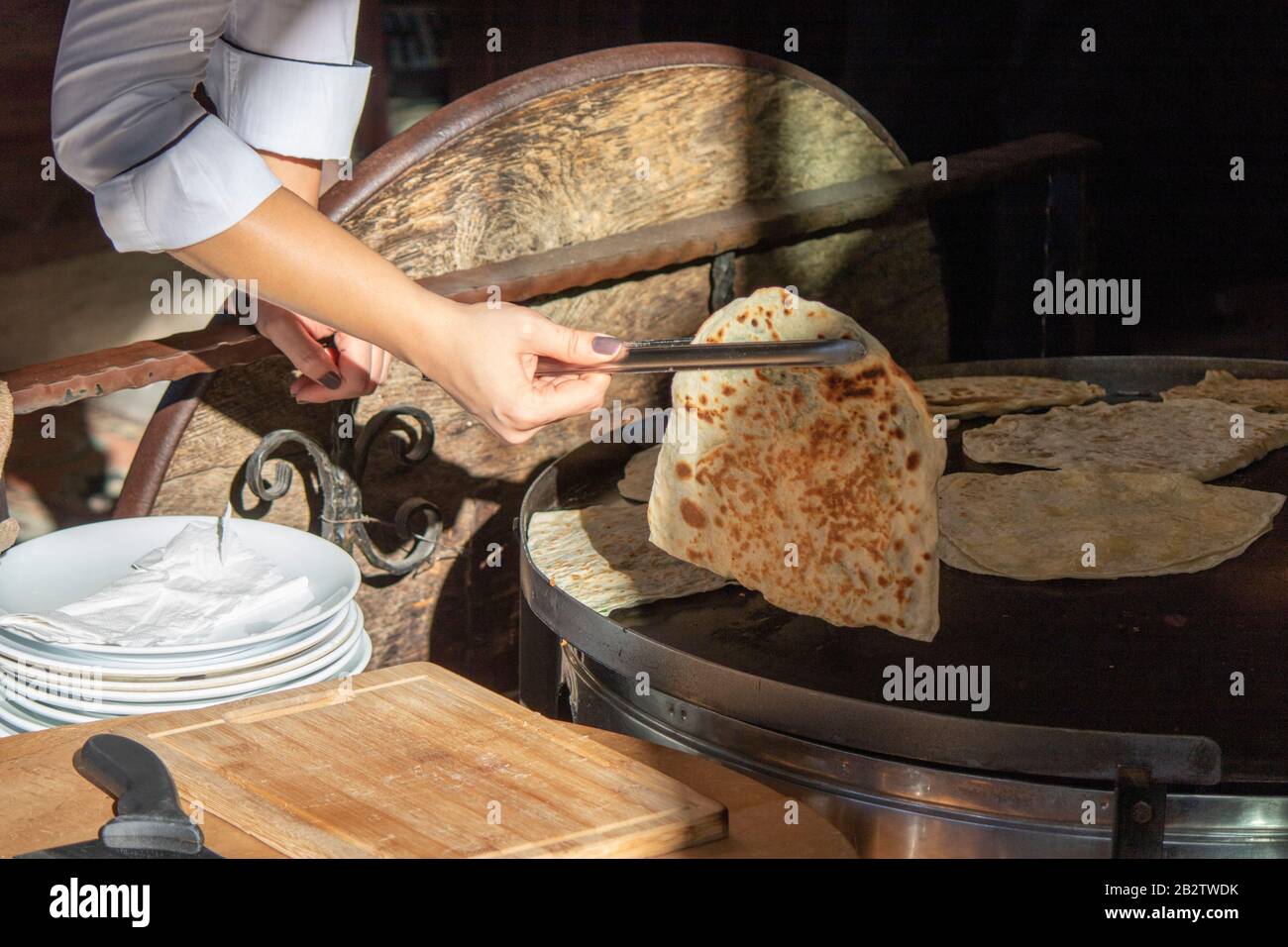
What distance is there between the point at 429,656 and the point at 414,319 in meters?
1.42

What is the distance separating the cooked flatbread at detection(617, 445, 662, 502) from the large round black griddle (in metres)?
0.34

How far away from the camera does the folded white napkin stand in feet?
5.25

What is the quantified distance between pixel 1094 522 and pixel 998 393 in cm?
64

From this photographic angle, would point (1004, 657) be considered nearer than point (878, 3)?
Yes

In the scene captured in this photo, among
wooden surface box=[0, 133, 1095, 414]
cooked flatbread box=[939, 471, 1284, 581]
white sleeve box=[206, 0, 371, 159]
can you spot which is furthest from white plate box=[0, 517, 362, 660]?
cooked flatbread box=[939, 471, 1284, 581]

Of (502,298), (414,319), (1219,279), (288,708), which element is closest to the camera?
(288,708)

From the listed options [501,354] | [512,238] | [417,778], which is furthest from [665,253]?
[417,778]

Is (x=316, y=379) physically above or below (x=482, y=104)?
below

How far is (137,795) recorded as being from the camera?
113 centimetres

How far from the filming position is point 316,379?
2.01 meters

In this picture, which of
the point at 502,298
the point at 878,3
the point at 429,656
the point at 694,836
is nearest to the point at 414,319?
the point at 694,836

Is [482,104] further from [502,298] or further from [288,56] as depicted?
[288,56]

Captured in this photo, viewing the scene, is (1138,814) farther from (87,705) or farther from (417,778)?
(87,705)

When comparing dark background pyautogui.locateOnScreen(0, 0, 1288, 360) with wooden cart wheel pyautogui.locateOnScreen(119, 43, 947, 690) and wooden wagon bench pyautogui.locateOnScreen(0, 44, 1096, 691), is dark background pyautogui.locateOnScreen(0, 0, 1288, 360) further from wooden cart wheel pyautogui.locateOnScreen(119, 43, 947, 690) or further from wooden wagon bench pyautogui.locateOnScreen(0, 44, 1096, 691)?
wooden cart wheel pyautogui.locateOnScreen(119, 43, 947, 690)
